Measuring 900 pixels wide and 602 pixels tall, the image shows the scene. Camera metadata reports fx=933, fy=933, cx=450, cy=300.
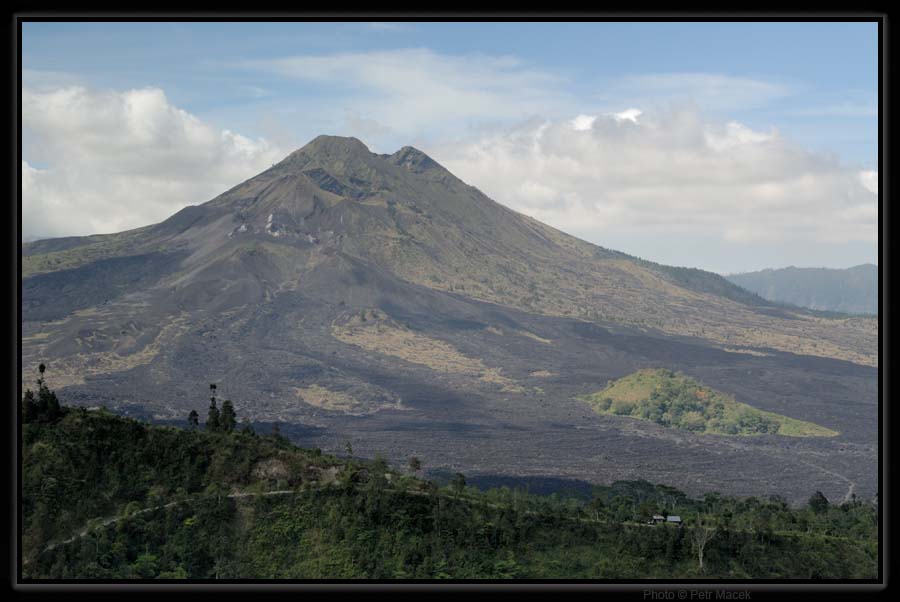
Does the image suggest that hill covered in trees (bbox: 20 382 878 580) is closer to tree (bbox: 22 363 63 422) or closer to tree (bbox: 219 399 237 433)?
tree (bbox: 22 363 63 422)

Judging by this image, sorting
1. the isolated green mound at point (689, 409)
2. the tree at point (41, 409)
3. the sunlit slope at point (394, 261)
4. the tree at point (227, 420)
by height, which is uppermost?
the sunlit slope at point (394, 261)

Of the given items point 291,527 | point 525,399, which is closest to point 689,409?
point 525,399

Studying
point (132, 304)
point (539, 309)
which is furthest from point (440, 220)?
point (132, 304)

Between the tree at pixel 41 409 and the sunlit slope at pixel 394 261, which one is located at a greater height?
the sunlit slope at pixel 394 261

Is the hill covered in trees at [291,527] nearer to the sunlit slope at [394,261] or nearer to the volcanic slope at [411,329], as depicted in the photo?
the volcanic slope at [411,329]

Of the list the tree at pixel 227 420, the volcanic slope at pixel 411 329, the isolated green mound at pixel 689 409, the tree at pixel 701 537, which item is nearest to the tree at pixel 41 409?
the tree at pixel 227 420

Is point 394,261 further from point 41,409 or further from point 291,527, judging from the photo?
point 291,527
